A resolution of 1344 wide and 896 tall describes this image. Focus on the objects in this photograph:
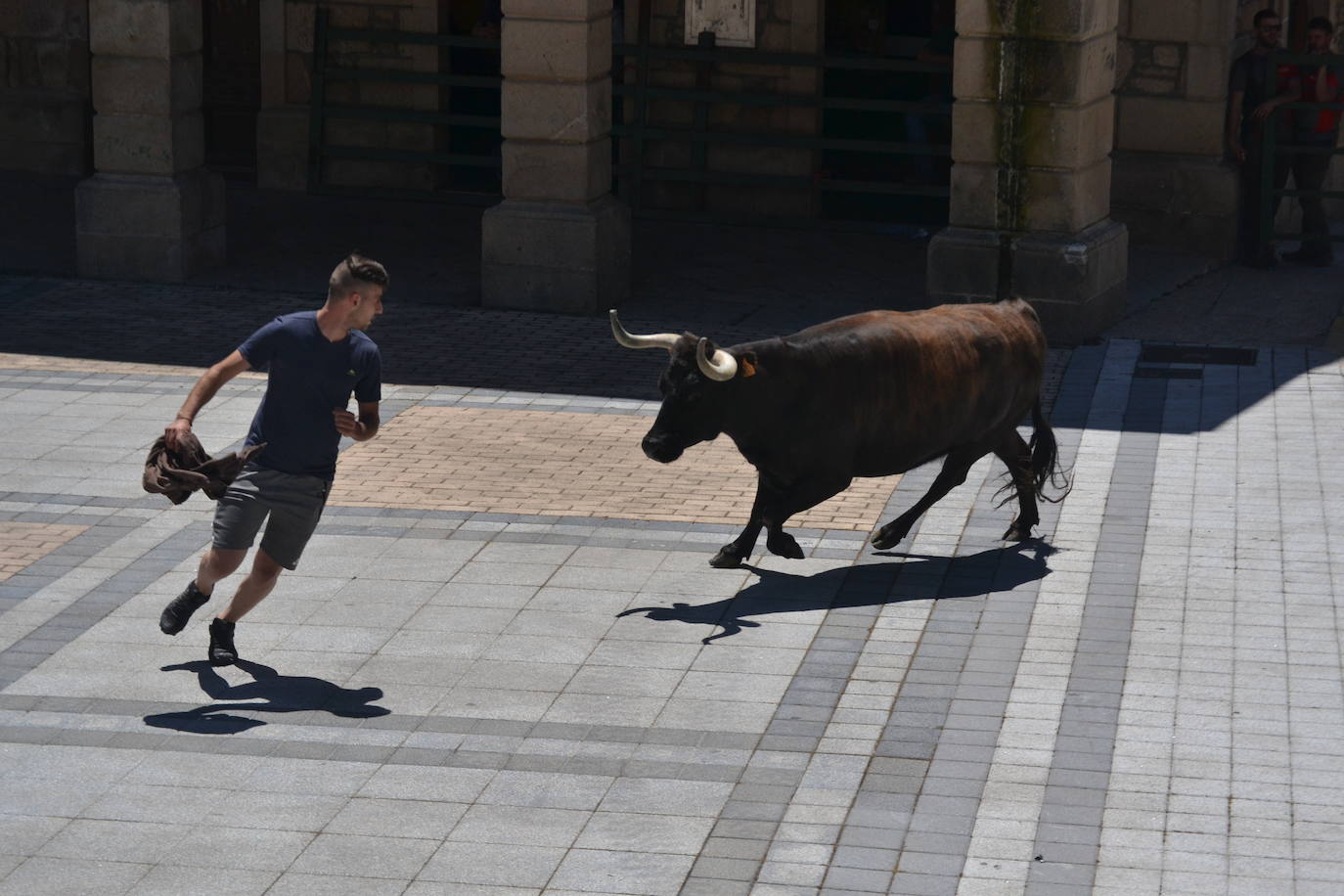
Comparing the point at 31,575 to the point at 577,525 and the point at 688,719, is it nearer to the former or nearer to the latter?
the point at 577,525

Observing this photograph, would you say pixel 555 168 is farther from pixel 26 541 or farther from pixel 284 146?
pixel 26 541

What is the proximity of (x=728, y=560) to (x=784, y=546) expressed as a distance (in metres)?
0.29

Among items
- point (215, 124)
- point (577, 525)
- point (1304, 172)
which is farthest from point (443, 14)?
point (577, 525)

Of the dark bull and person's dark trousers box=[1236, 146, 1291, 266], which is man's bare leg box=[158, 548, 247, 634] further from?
person's dark trousers box=[1236, 146, 1291, 266]

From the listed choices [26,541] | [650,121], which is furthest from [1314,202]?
[26,541]

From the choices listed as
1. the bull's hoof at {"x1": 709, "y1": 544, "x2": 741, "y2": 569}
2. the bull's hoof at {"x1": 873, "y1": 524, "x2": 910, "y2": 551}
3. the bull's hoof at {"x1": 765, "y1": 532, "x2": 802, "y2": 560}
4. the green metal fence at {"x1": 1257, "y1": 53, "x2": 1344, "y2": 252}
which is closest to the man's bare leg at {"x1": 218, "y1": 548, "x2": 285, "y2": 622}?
the bull's hoof at {"x1": 709, "y1": 544, "x2": 741, "y2": 569}

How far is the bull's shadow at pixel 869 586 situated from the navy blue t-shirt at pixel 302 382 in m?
1.83

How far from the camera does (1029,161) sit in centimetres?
1628

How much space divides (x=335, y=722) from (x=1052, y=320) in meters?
9.00

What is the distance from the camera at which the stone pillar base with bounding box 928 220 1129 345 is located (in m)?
16.2

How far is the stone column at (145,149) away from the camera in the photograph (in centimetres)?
1788

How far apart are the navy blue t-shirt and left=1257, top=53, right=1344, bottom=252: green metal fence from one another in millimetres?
11724

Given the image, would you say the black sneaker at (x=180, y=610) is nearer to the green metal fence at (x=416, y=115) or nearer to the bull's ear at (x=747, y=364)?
the bull's ear at (x=747, y=364)

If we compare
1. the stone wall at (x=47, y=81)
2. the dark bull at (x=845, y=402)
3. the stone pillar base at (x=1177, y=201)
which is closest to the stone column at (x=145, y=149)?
the stone wall at (x=47, y=81)
